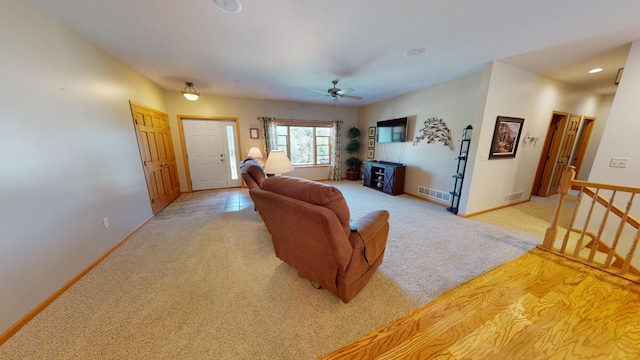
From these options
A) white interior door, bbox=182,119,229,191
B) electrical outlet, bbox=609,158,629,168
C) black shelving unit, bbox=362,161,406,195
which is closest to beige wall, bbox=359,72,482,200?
black shelving unit, bbox=362,161,406,195

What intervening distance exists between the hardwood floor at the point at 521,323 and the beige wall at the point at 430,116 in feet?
7.88

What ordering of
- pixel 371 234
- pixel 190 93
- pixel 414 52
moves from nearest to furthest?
pixel 371 234
pixel 414 52
pixel 190 93

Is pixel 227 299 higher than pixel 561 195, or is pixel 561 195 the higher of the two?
pixel 561 195

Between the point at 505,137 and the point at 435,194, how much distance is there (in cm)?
152

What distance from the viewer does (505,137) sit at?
10.8 ft

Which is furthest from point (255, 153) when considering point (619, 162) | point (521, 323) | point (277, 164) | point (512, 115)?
point (619, 162)

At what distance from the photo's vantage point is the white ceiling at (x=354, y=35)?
1.71 meters

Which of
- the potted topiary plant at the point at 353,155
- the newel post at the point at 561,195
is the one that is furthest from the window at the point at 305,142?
the newel post at the point at 561,195

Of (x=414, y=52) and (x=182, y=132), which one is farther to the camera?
(x=182, y=132)

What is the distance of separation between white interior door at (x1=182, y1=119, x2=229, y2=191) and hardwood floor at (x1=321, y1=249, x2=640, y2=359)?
505 centimetres

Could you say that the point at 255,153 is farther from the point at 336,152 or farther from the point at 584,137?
the point at 584,137

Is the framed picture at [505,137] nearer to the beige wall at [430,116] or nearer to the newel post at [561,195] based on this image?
the beige wall at [430,116]

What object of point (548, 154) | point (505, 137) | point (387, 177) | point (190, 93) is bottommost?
point (387, 177)

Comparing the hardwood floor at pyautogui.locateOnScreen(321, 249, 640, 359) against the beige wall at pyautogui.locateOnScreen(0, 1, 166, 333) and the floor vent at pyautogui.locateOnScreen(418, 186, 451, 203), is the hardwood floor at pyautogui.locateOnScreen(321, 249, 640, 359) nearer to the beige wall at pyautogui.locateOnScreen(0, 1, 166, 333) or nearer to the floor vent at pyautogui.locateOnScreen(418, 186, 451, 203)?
the floor vent at pyautogui.locateOnScreen(418, 186, 451, 203)
